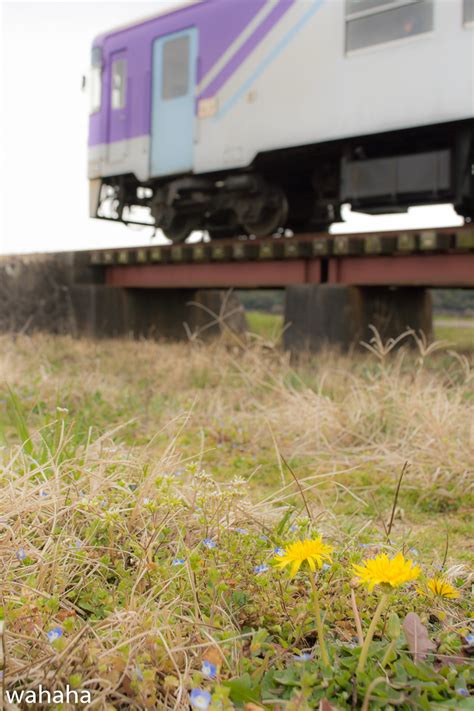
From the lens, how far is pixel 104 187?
35.8 feet

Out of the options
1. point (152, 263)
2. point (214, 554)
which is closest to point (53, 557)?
point (214, 554)

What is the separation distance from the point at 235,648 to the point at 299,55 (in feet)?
25.5

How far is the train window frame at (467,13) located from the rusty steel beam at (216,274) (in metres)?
3.01

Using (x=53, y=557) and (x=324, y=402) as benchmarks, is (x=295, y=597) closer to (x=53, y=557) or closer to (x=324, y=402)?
(x=53, y=557)

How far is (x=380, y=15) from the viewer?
7.27 metres

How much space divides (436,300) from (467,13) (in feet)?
66.6

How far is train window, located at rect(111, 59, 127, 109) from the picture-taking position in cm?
1036

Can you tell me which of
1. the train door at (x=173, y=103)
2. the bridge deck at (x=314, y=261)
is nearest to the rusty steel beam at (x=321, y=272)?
the bridge deck at (x=314, y=261)

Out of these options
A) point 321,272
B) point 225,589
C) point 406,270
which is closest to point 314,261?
point 321,272

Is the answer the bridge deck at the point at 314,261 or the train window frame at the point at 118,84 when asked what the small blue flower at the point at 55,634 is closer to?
the bridge deck at the point at 314,261

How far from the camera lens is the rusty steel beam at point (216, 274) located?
8.80 meters

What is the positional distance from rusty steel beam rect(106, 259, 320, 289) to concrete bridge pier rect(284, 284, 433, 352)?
309mm

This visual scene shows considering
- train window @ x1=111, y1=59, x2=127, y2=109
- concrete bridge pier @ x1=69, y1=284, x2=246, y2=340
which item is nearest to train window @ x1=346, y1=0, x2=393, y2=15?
train window @ x1=111, y1=59, x2=127, y2=109

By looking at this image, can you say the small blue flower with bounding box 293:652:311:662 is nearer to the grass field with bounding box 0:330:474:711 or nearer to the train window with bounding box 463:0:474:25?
the grass field with bounding box 0:330:474:711
